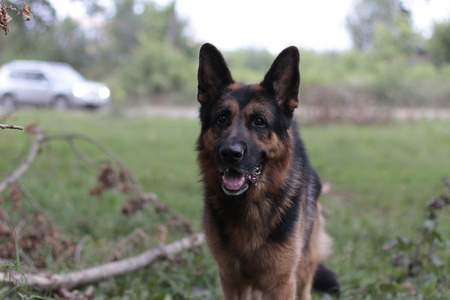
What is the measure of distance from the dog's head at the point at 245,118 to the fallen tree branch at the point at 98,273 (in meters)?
1.62

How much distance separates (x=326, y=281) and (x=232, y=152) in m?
2.11

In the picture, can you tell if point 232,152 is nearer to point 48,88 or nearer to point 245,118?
point 245,118

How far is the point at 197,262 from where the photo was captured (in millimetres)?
5031

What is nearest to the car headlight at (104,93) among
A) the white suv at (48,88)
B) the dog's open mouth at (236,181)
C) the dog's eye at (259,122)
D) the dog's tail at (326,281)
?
the white suv at (48,88)

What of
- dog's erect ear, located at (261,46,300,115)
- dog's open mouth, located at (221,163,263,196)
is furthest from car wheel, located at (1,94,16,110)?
dog's open mouth, located at (221,163,263,196)

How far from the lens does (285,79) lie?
11.2ft

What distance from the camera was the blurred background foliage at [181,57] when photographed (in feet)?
34.6

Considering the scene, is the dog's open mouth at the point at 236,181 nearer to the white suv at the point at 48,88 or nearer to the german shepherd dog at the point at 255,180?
the german shepherd dog at the point at 255,180

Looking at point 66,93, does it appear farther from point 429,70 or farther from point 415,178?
point 429,70

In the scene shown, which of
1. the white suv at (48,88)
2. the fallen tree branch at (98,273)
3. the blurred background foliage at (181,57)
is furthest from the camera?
the white suv at (48,88)

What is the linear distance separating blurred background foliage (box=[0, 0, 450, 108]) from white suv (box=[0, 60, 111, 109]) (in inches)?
63.9

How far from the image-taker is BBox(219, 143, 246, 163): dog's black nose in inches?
116

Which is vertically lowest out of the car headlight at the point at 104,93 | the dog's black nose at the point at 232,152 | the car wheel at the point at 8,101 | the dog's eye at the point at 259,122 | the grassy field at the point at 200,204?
the grassy field at the point at 200,204

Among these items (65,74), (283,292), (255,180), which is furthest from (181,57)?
(283,292)
